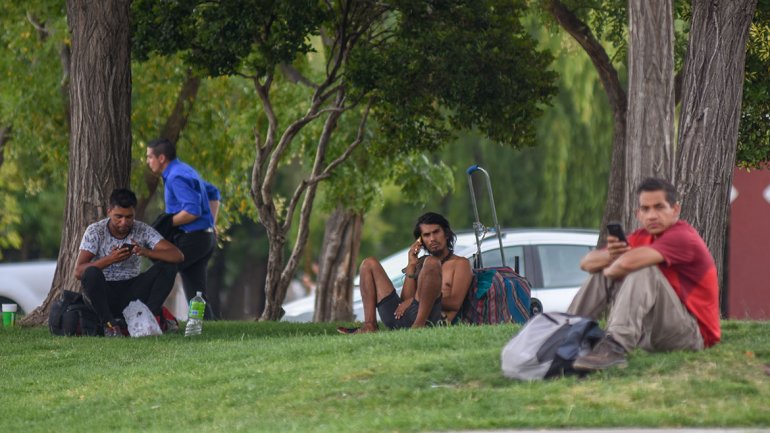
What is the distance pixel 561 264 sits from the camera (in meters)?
21.0

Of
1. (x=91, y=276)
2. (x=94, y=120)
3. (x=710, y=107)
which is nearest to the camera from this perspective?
(x=710, y=107)

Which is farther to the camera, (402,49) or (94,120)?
(402,49)

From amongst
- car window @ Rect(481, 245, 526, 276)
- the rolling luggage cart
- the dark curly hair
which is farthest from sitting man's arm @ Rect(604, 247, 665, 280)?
car window @ Rect(481, 245, 526, 276)

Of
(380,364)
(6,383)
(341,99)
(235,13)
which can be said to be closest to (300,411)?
(380,364)

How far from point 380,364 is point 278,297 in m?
10.7

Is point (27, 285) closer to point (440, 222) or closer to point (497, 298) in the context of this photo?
point (440, 222)

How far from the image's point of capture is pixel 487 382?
9633 millimetres

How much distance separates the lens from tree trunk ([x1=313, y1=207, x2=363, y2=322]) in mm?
24797

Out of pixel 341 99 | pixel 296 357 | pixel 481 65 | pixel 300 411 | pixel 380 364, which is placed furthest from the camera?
pixel 341 99

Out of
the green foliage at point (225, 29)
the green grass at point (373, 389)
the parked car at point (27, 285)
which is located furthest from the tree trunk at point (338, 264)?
the green grass at point (373, 389)

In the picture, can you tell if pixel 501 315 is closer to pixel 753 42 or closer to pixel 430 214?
pixel 430 214

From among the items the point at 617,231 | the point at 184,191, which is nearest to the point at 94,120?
the point at 184,191

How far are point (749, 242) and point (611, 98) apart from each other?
868 centimetres

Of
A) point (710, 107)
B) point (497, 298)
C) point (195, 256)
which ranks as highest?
point (710, 107)
